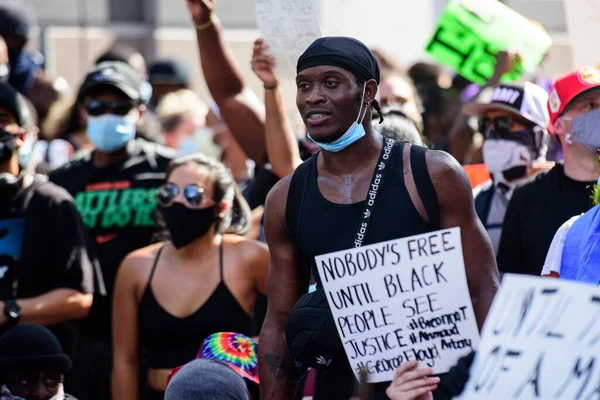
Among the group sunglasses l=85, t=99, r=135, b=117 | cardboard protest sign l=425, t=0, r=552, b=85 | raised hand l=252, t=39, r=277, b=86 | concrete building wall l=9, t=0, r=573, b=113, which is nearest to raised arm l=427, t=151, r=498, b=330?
raised hand l=252, t=39, r=277, b=86

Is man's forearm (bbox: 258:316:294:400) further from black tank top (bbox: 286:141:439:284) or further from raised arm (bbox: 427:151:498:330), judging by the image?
raised arm (bbox: 427:151:498:330)

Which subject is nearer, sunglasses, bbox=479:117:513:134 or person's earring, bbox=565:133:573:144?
person's earring, bbox=565:133:573:144

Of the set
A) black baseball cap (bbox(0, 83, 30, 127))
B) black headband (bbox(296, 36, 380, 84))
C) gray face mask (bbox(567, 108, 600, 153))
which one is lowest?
black baseball cap (bbox(0, 83, 30, 127))

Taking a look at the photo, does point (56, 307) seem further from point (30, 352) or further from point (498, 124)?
point (498, 124)

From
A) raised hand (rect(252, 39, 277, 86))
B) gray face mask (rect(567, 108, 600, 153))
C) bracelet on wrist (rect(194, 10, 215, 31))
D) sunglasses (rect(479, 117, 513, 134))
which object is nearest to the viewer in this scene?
gray face mask (rect(567, 108, 600, 153))

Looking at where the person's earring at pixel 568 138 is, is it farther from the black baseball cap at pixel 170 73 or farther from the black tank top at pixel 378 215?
the black baseball cap at pixel 170 73

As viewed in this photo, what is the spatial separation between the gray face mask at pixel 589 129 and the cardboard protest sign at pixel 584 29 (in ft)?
1.45

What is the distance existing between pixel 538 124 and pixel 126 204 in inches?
91.4

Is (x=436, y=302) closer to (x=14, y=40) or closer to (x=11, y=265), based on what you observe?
(x=11, y=265)

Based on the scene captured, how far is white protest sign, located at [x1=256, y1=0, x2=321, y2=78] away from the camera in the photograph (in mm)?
5789

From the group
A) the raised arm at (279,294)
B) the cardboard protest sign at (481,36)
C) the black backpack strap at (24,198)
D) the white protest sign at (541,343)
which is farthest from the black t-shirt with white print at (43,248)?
the white protest sign at (541,343)

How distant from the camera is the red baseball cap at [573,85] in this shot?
562 cm

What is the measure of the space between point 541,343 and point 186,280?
3.18 metres

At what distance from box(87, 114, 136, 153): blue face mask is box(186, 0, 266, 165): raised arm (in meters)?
0.81
